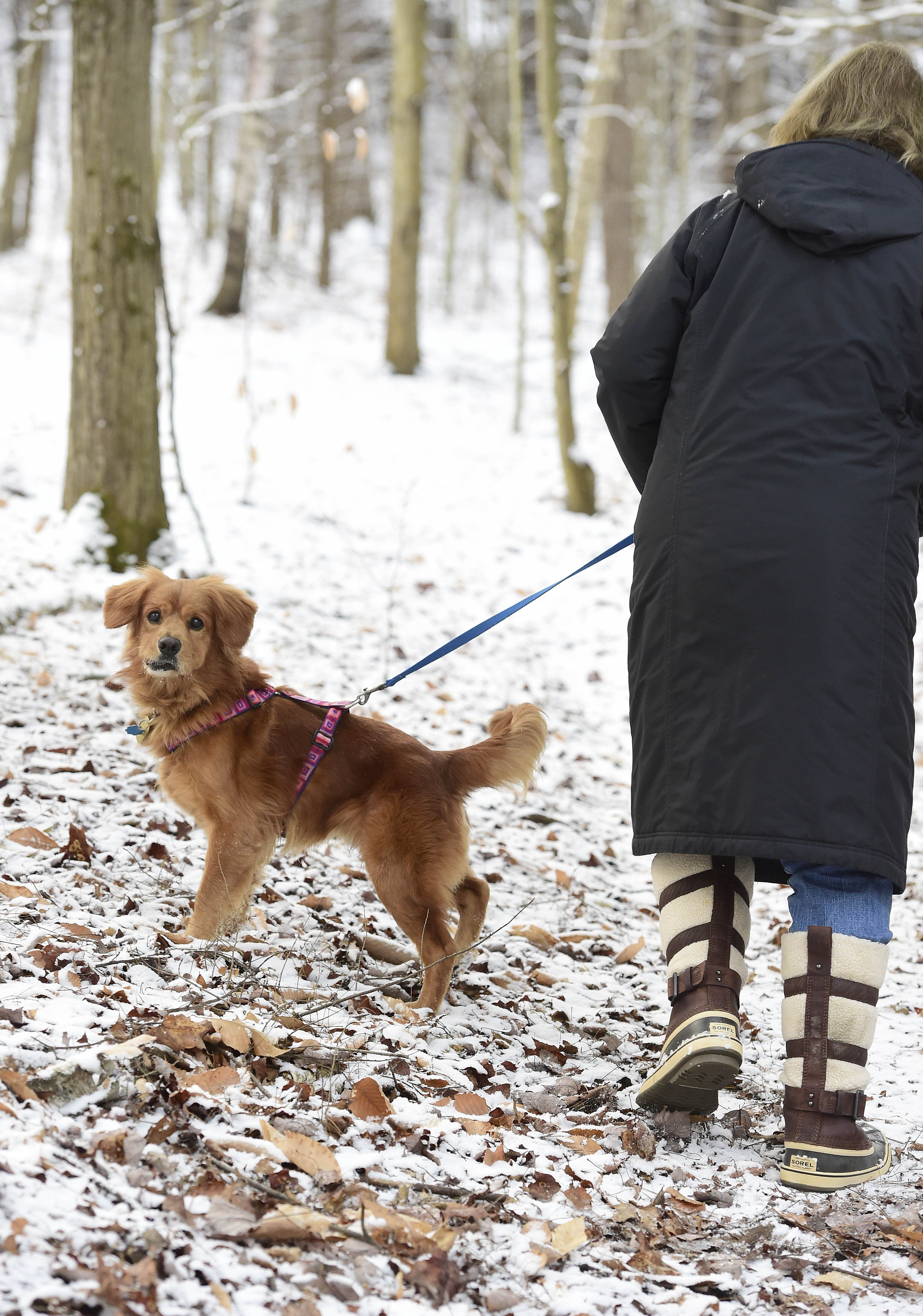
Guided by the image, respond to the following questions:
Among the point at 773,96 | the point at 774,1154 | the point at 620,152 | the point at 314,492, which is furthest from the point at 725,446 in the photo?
the point at 773,96

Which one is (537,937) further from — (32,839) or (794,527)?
(794,527)

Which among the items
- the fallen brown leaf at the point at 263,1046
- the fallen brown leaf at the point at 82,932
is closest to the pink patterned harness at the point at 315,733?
the fallen brown leaf at the point at 82,932

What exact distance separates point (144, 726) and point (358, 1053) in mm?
1511

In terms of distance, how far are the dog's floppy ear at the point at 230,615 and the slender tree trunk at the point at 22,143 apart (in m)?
18.1

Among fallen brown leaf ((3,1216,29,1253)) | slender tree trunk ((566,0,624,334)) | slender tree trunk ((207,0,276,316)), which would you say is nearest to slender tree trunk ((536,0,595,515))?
slender tree trunk ((566,0,624,334))

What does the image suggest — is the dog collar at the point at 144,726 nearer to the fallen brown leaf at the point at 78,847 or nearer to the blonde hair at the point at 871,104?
the fallen brown leaf at the point at 78,847

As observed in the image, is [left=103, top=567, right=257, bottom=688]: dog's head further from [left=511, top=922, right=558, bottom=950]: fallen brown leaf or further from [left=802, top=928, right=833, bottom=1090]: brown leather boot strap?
[left=802, top=928, right=833, bottom=1090]: brown leather boot strap

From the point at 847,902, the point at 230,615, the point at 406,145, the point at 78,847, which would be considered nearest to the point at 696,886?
the point at 847,902

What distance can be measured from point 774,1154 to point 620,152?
20.6 m

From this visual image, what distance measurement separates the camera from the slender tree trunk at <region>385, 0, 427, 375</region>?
1582 centimetres

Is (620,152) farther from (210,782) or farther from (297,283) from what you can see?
(210,782)

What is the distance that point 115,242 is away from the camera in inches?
267

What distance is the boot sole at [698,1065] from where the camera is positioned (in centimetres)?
265

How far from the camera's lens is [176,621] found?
12.3 feet
